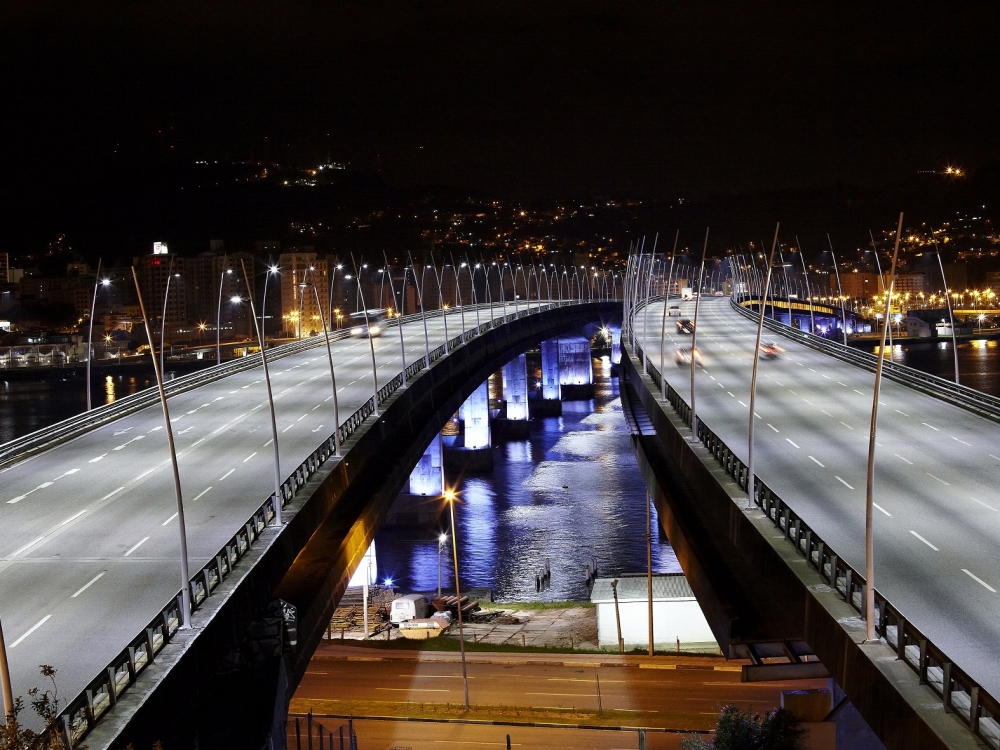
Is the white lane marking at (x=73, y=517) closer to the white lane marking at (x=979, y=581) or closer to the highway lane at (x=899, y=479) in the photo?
the highway lane at (x=899, y=479)

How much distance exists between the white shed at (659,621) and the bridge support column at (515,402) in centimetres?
6699

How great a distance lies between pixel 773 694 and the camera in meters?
32.4

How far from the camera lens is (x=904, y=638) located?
46.0ft

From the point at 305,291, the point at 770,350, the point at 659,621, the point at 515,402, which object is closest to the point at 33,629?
the point at 659,621

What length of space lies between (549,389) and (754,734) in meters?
105

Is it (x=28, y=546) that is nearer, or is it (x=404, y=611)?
(x=28, y=546)

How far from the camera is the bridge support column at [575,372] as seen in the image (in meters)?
138

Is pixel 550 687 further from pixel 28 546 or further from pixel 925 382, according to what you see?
pixel 925 382

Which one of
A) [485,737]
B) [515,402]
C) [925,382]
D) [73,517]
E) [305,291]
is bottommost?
[515,402]

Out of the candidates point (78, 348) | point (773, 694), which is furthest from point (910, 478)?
point (78, 348)

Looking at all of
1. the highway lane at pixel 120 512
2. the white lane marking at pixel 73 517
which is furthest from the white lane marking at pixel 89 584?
the white lane marking at pixel 73 517

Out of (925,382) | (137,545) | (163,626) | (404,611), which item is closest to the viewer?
(163,626)

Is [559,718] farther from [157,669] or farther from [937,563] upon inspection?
[157,669]

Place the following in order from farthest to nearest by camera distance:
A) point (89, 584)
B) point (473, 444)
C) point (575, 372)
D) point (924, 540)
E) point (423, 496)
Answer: point (575, 372)
point (473, 444)
point (423, 496)
point (924, 540)
point (89, 584)
